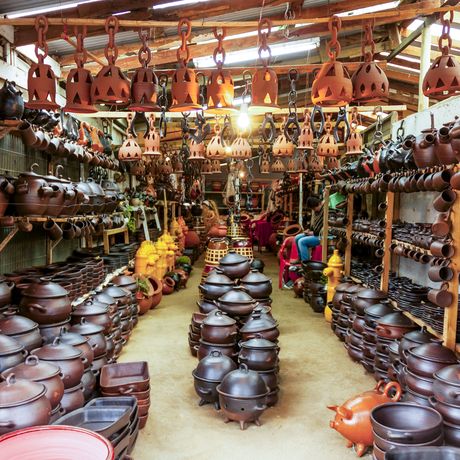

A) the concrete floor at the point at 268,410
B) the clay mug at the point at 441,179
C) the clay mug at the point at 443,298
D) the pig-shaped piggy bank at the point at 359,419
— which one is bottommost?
the concrete floor at the point at 268,410

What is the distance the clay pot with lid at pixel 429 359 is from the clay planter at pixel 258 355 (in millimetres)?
915

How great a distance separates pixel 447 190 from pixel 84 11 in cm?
300

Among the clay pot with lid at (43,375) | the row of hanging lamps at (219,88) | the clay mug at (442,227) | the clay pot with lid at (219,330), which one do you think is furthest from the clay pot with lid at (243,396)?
the row of hanging lamps at (219,88)

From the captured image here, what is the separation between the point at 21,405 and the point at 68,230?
2369 mm

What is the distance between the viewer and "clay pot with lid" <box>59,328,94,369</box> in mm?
2826

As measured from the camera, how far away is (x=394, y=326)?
352 cm

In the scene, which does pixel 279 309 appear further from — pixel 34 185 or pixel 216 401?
pixel 34 185

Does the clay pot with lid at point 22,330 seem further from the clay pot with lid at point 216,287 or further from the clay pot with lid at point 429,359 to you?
the clay pot with lid at point 429,359


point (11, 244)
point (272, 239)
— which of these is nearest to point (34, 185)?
point (11, 244)

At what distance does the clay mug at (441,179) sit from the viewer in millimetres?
2945

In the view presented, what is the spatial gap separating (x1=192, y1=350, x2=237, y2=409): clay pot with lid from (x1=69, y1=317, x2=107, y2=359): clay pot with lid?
2.17ft

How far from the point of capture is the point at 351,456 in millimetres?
2635

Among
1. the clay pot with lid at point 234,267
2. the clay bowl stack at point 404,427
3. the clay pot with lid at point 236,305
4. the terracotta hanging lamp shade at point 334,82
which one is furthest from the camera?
the clay pot with lid at point 234,267

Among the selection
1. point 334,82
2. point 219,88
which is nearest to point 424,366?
point 334,82
